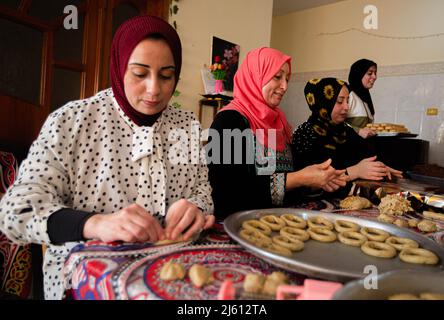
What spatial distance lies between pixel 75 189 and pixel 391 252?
0.85 metres

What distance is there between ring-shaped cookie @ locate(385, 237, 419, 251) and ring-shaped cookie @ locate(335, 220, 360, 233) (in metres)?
0.10

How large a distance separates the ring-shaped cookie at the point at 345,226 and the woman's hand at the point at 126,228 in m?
0.49

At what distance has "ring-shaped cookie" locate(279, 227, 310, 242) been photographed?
0.84 metres

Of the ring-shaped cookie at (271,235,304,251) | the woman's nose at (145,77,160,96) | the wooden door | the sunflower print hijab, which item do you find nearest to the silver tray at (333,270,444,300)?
the ring-shaped cookie at (271,235,304,251)

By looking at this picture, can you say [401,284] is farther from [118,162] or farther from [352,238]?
[118,162]

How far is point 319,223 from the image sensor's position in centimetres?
100

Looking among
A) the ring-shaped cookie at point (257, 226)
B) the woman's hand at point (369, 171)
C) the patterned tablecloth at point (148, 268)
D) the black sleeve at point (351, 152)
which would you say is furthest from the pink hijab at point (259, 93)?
the patterned tablecloth at point (148, 268)

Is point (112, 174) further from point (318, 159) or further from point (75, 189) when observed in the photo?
point (318, 159)

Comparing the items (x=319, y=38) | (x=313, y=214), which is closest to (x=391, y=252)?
(x=313, y=214)

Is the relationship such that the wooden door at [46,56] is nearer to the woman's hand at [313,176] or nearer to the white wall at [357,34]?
the woman's hand at [313,176]

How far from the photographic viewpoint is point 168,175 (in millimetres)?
Result: 1137

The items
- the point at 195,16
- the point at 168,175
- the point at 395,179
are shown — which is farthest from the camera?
the point at 195,16

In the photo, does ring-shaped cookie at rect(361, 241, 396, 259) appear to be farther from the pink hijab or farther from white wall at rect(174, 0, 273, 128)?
white wall at rect(174, 0, 273, 128)

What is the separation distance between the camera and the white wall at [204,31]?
11.3 ft
